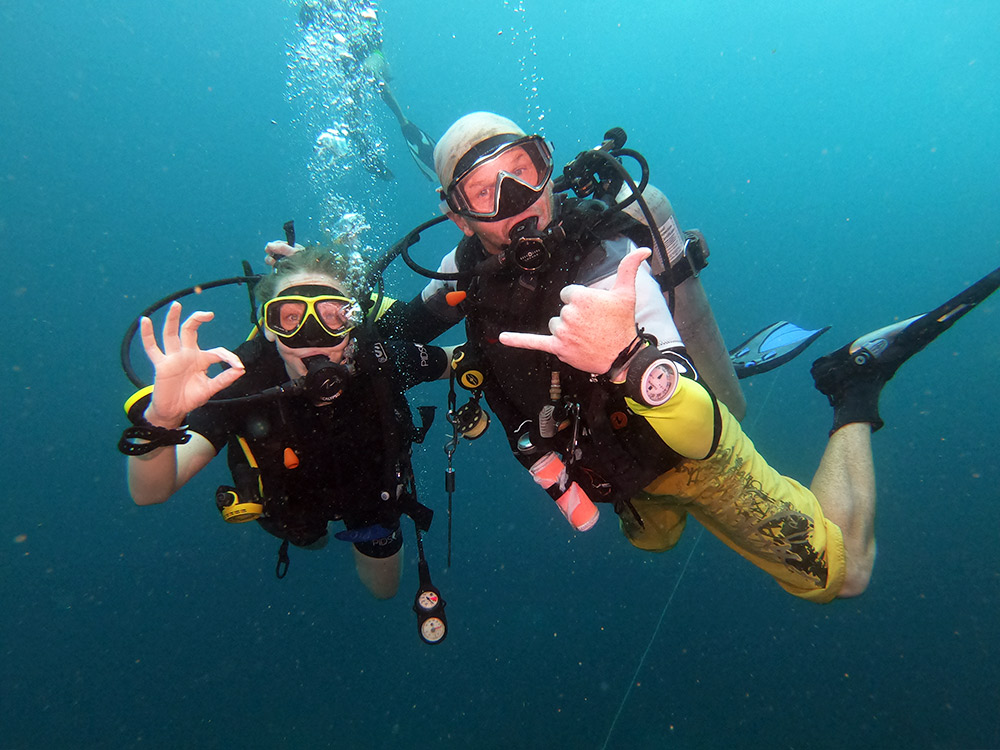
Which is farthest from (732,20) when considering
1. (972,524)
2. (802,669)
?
(802,669)

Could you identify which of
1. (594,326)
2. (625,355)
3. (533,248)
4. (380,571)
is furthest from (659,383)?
(380,571)

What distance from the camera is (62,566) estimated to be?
13.3 meters

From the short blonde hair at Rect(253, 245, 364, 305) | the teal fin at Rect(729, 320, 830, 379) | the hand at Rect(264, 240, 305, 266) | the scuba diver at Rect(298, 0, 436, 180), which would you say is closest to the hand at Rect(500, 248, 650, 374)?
the short blonde hair at Rect(253, 245, 364, 305)

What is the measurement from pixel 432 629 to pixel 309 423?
1838 millimetres

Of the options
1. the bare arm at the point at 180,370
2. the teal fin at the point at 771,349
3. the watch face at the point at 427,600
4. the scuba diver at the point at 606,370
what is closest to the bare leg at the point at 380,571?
the watch face at the point at 427,600

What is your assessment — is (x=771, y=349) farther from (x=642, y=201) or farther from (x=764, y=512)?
(x=642, y=201)

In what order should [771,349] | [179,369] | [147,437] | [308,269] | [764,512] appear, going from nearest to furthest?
[179,369] < [147,437] < [764,512] < [308,269] < [771,349]

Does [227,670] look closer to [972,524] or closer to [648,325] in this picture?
[648,325]

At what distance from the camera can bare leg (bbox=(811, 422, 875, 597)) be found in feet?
10.4

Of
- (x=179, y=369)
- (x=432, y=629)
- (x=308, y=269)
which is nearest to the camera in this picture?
(x=179, y=369)

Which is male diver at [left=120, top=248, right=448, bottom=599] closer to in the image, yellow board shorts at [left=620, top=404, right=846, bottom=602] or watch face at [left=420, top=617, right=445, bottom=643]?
watch face at [left=420, top=617, right=445, bottom=643]

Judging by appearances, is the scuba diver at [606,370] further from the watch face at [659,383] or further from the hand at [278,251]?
Answer: the hand at [278,251]

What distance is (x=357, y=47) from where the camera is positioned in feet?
50.9

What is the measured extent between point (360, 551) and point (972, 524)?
17389 mm
